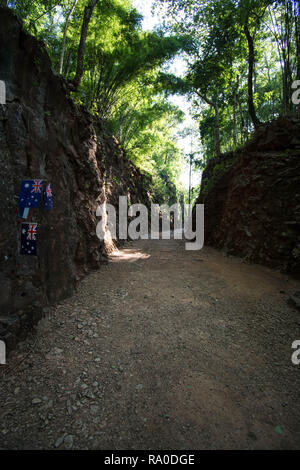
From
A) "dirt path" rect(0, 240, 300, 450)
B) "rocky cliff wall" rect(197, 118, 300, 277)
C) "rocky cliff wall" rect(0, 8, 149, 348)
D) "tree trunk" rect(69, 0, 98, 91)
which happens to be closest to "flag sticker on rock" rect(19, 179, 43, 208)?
"rocky cliff wall" rect(0, 8, 149, 348)

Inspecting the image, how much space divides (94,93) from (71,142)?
782cm

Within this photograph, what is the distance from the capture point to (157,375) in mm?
2672

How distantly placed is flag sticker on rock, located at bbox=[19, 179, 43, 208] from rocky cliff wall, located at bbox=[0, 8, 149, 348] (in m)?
0.42

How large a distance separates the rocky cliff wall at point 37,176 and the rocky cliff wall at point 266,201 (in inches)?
208

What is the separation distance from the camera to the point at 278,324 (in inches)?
146

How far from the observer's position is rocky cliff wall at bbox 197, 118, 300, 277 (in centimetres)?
575

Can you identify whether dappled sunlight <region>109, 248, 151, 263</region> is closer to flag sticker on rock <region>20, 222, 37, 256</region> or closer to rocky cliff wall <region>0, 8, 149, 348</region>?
rocky cliff wall <region>0, 8, 149, 348</region>

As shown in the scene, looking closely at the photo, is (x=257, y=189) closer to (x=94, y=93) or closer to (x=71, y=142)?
(x=71, y=142)

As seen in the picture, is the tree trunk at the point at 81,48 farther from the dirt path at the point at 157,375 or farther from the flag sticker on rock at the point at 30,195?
the dirt path at the point at 157,375

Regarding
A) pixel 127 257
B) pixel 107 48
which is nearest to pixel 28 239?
pixel 127 257

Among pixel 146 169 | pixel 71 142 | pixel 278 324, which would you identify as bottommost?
pixel 278 324

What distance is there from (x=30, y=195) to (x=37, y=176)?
3.62 ft

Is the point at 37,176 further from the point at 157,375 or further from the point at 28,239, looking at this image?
the point at 157,375

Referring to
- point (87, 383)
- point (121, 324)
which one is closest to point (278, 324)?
point (121, 324)
